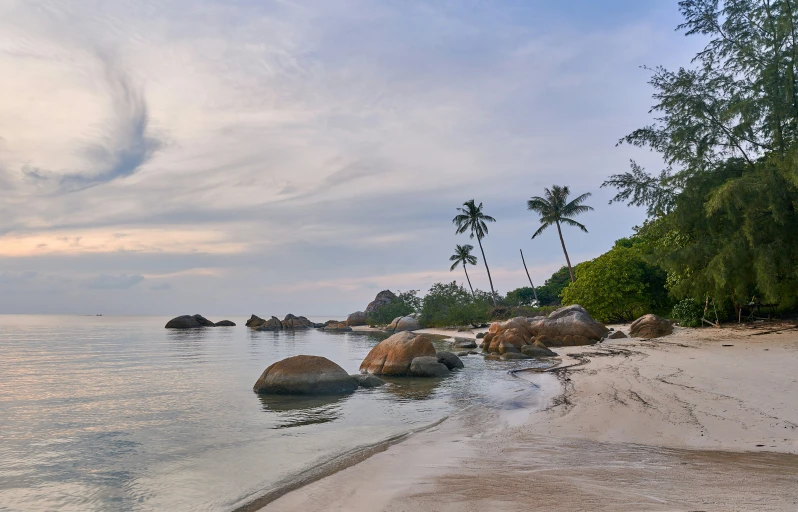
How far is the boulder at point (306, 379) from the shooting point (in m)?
12.4

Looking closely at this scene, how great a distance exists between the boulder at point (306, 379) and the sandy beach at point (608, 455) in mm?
4372

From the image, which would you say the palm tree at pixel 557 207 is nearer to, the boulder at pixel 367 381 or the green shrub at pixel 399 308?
the green shrub at pixel 399 308

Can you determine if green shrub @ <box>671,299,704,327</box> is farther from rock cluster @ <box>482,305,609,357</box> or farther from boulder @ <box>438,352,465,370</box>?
boulder @ <box>438,352,465,370</box>

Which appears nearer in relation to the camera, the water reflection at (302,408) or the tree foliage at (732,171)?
the water reflection at (302,408)

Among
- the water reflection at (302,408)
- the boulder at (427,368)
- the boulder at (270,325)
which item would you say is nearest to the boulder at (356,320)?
the boulder at (270,325)

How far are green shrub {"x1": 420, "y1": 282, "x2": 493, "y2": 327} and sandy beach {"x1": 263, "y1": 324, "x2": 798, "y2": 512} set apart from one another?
1502 inches

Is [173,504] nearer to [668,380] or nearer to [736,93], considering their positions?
[668,380]

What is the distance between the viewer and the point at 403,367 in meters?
16.4

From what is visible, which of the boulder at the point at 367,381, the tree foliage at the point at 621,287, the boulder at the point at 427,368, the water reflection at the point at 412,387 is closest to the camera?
the water reflection at the point at 412,387

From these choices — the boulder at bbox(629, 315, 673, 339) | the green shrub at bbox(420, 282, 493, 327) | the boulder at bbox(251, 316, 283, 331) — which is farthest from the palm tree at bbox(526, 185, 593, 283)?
the boulder at bbox(251, 316, 283, 331)

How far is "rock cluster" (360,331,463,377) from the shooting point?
1600 cm

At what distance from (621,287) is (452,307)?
1991 centimetres

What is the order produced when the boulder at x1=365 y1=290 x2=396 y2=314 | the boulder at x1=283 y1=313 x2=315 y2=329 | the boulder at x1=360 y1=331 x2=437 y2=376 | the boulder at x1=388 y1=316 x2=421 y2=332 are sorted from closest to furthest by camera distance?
the boulder at x1=360 y1=331 x2=437 y2=376, the boulder at x1=388 y1=316 x2=421 y2=332, the boulder at x1=283 y1=313 x2=315 y2=329, the boulder at x1=365 y1=290 x2=396 y2=314

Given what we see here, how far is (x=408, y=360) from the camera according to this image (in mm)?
16594
